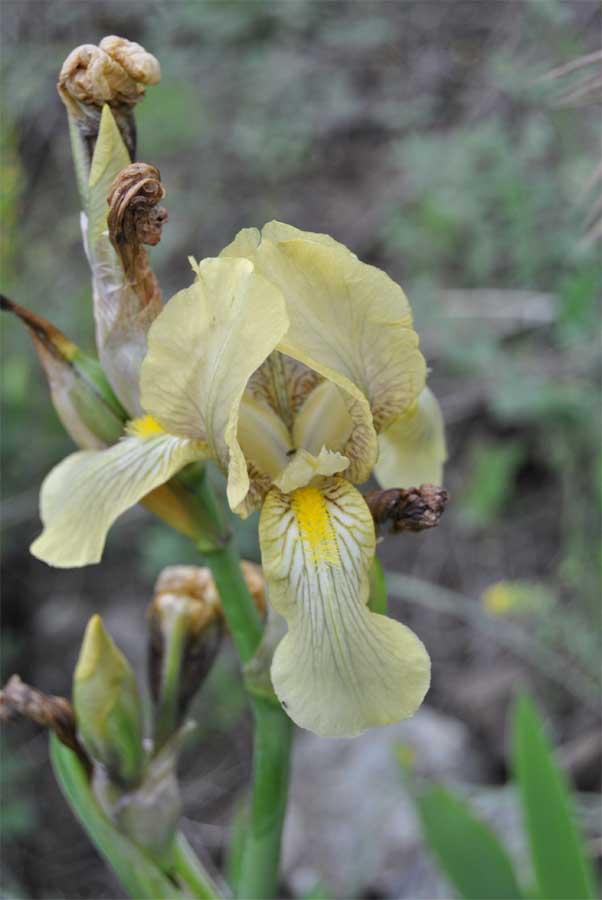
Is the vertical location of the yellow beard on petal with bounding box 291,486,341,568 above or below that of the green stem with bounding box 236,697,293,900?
above

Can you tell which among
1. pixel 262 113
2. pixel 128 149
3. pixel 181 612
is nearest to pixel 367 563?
pixel 181 612

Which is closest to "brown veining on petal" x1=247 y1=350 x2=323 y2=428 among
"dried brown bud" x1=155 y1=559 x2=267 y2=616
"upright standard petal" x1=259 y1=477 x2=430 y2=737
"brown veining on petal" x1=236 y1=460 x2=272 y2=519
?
"brown veining on petal" x1=236 y1=460 x2=272 y2=519

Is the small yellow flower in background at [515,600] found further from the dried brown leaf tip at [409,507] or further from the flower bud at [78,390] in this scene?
the flower bud at [78,390]

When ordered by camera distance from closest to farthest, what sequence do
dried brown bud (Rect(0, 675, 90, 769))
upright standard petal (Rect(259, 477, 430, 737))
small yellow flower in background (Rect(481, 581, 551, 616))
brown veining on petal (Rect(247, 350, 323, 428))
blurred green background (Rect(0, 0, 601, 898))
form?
upright standard petal (Rect(259, 477, 430, 737)), brown veining on petal (Rect(247, 350, 323, 428)), dried brown bud (Rect(0, 675, 90, 769)), small yellow flower in background (Rect(481, 581, 551, 616)), blurred green background (Rect(0, 0, 601, 898))

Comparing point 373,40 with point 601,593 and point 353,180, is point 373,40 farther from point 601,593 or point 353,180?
point 601,593

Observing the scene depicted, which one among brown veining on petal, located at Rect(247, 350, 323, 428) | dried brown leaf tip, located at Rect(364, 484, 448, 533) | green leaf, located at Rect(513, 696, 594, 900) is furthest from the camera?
green leaf, located at Rect(513, 696, 594, 900)

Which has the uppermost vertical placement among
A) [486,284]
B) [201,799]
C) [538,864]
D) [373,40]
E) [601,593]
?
[373,40]

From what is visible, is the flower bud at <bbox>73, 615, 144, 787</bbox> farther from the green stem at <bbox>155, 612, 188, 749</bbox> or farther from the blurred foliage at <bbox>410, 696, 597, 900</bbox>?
the blurred foliage at <bbox>410, 696, 597, 900</bbox>
